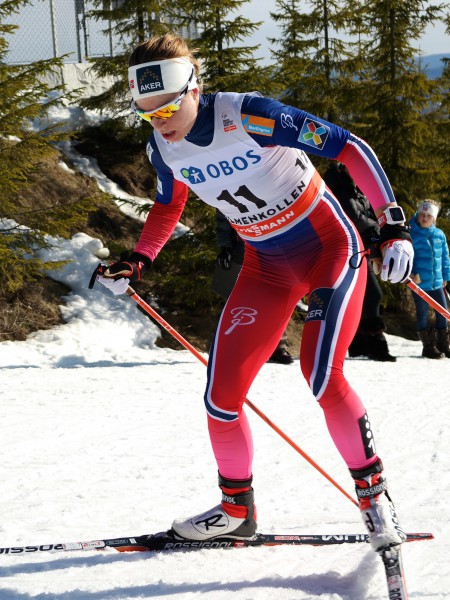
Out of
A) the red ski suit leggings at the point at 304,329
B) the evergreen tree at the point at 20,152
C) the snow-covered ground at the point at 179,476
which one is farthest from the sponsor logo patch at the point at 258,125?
the evergreen tree at the point at 20,152

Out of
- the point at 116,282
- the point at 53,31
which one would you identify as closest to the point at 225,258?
the point at 116,282

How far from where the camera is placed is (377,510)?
9.31 ft

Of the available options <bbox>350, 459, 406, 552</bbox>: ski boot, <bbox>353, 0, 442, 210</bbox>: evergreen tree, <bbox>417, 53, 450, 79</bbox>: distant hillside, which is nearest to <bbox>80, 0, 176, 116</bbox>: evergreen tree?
<bbox>353, 0, 442, 210</bbox>: evergreen tree

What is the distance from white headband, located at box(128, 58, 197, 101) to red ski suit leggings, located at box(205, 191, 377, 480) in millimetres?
863

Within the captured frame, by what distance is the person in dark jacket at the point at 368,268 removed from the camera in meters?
7.77

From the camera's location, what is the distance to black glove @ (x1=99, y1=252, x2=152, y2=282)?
12.1 feet

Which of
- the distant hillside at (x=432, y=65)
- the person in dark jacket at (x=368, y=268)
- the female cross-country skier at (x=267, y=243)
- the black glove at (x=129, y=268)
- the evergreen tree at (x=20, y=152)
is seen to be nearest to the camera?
the female cross-country skier at (x=267, y=243)

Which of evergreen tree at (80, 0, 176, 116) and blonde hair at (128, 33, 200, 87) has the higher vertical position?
blonde hair at (128, 33, 200, 87)

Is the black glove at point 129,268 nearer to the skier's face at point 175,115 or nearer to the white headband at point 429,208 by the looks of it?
the skier's face at point 175,115

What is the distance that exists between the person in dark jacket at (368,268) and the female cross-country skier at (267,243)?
3.69 metres

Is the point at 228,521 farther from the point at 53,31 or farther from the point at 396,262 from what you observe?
the point at 53,31

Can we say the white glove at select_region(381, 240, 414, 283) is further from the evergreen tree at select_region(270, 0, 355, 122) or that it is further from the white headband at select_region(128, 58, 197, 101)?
the evergreen tree at select_region(270, 0, 355, 122)

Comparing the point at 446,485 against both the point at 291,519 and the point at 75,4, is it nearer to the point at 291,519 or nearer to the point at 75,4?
the point at 291,519

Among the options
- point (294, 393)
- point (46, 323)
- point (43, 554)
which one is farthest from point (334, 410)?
point (46, 323)
